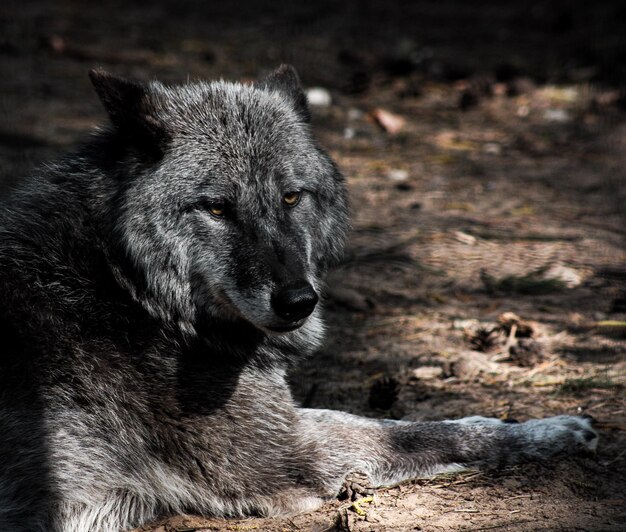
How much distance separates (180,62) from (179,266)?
687cm

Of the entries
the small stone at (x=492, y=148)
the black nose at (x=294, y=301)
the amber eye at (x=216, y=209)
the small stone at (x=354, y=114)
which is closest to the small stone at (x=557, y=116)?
the small stone at (x=492, y=148)

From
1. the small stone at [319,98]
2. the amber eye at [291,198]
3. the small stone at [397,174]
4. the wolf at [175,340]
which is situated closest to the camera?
the wolf at [175,340]

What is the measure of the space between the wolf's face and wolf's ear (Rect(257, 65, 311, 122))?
1.40ft

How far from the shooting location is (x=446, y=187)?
730 cm

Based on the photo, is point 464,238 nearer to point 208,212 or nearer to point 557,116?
point 208,212

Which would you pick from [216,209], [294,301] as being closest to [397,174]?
[216,209]

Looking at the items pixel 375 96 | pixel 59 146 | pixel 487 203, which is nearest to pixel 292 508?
pixel 487 203

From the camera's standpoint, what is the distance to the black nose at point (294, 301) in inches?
138

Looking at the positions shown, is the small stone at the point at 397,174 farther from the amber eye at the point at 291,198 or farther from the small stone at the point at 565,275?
the amber eye at the point at 291,198

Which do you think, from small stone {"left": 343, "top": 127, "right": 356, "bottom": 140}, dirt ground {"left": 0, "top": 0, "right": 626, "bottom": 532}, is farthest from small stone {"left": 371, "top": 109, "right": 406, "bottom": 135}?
small stone {"left": 343, "top": 127, "right": 356, "bottom": 140}

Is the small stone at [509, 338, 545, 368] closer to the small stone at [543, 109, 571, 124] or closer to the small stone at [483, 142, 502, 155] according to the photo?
the small stone at [483, 142, 502, 155]

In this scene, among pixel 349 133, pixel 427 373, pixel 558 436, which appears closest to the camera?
pixel 558 436

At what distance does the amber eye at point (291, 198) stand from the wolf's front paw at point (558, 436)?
1487 mm

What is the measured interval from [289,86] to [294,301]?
4.75 feet
